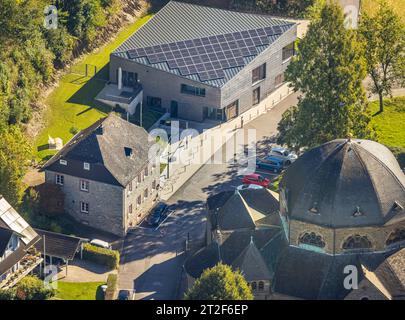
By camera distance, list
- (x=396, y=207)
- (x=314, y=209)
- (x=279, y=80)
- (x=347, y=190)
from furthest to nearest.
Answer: (x=279, y=80), (x=396, y=207), (x=314, y=209), (x=347, y=190)

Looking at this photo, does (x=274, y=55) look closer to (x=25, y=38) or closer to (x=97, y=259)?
(x=25, y=38)

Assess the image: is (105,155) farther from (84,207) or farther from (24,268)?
(24,268)

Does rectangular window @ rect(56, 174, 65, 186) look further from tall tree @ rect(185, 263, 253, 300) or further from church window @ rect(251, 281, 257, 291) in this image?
tall tree @ rect(185, 263, 253, 300)

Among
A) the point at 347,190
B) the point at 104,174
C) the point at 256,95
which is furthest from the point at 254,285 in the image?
the point at 256,95

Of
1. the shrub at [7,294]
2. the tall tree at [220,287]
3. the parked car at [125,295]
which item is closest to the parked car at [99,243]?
the parked car at [125,295]

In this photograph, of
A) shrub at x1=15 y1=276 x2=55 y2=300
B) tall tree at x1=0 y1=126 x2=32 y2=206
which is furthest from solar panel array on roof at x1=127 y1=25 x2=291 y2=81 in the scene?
shrub at x1=15 y1=276 x2=55 y2=300

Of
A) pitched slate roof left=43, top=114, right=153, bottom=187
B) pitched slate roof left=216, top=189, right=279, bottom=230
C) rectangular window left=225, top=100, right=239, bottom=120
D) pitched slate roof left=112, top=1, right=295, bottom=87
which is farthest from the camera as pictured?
rectangular window left=225, top=100, right=239, bottom=120
